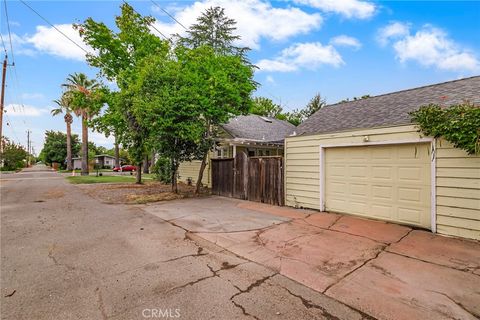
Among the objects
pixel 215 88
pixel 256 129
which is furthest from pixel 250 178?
pixel 256 129

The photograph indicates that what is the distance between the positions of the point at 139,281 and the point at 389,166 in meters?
6.18

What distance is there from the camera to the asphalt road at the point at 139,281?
2.59 metres

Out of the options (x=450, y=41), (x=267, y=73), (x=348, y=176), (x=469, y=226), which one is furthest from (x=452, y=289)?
(x=267, y=73)

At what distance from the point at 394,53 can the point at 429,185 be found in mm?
8924

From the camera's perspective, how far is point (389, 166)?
6.17 metres

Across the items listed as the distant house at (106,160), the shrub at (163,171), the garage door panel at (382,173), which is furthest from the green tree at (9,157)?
the garage door panel at (382,173)

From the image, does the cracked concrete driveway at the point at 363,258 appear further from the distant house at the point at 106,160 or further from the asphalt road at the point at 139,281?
the distant house at the point at 106,160

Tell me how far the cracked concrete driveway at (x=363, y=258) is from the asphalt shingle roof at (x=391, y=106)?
8.94 ft

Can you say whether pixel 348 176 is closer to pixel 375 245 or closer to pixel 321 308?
pixel 375 245

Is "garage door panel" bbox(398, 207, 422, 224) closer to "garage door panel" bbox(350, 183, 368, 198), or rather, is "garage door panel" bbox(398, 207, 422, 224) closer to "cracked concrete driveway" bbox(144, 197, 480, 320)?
"cracked concrete driveway" bbox(144, 197, 480, 320)

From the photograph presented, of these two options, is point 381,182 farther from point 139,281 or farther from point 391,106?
point 139,281

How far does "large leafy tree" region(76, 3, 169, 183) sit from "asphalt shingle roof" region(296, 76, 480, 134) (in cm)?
1058

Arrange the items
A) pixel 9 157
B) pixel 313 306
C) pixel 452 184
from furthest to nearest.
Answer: pixel 9 157 → pixel 452 184 → pixel 313 306

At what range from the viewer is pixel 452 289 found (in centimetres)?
304
